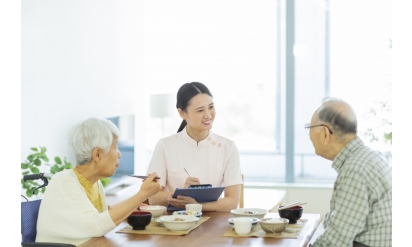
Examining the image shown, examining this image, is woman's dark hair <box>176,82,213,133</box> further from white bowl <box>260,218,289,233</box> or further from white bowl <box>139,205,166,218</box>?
white bowl <box>260,218,289,233</box>

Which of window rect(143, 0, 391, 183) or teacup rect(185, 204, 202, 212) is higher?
window rect(143, 0, 391, 183)

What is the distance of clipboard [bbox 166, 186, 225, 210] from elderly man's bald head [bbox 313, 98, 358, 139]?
0.76 metres

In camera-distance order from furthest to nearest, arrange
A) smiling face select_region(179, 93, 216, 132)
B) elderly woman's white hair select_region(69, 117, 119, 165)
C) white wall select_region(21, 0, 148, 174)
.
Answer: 1. white wall select_region(21, 0, 148, 174)
2. smiling face select_region(179, 93, 216, 132)
3. elderly woman's white hair select_region(69, 117, 119, 165)

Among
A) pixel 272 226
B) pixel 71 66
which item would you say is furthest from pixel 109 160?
pixel 71 66

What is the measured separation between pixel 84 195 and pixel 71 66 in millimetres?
2595

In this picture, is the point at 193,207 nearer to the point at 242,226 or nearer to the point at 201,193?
the point at 201,193

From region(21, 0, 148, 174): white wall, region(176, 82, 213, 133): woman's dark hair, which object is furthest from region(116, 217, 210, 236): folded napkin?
region(21, 0, 148, 174): white wall

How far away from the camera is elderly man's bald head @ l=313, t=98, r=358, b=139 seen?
247 centimetres

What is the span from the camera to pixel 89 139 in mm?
2641

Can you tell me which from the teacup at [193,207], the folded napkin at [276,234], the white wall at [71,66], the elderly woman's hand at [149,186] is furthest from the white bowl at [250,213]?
the white wall at [71,66]

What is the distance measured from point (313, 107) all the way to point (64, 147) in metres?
3.29

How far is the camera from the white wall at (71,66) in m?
4.27
